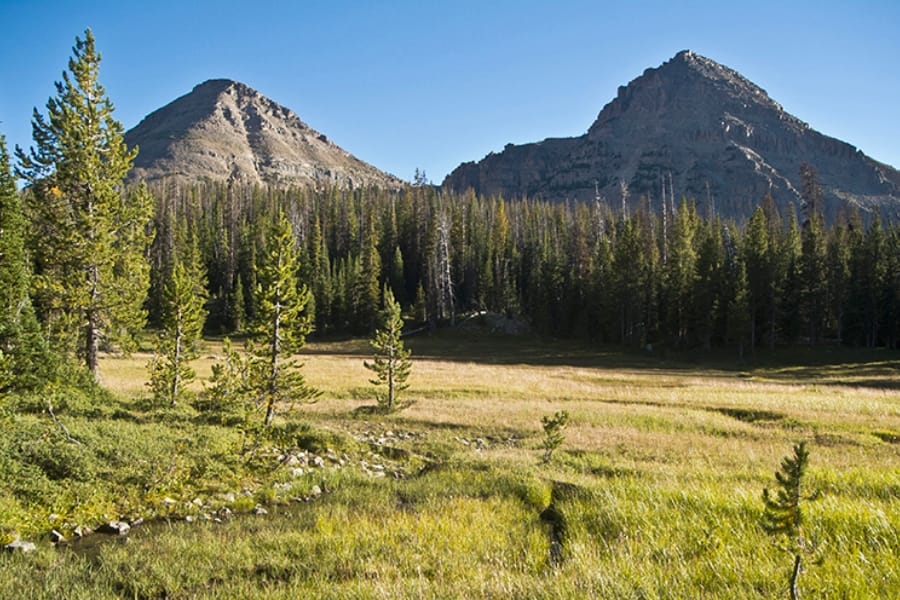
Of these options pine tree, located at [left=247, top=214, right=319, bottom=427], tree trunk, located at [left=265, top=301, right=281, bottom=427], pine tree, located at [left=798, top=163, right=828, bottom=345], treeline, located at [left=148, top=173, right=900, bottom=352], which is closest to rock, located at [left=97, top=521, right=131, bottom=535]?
tree trunk, located at [left=265, top=301, right=281, bottom=427]

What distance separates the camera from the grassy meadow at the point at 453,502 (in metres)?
6.09

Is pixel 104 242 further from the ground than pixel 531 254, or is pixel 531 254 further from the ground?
pixel 531 254

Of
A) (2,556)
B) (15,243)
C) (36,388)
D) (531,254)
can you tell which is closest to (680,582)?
(2,556)

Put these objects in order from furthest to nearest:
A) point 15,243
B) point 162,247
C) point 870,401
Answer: point 162,247 → point 870,401 → point 15,243

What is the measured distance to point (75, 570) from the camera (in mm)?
7957

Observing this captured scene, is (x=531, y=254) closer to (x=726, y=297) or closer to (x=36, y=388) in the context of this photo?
(x=726, y=297)

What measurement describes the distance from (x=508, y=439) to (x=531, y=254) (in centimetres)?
7596

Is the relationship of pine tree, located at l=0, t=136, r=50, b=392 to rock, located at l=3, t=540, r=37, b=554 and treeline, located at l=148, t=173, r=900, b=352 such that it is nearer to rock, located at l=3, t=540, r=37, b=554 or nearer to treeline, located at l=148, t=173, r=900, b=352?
rock, located at l=3, t=540, r=37, b=554

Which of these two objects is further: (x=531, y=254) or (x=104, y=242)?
(x=531, y=254)

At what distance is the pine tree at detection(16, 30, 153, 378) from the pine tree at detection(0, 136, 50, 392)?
1094 mm

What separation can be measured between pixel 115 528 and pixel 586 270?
73984 mm

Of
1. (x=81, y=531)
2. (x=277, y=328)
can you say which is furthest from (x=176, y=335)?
(x=81, y=531)

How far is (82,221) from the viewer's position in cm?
2109

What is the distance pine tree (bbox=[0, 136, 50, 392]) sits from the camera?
14594mm
